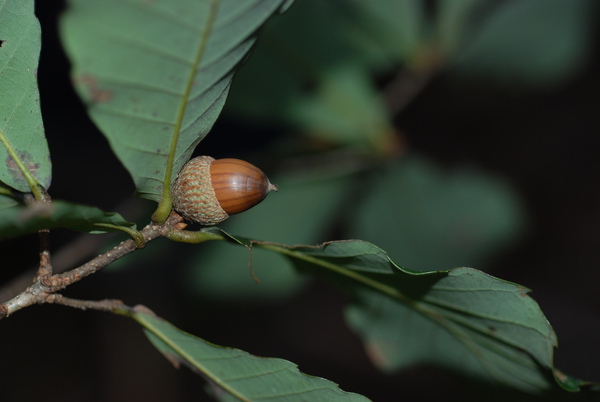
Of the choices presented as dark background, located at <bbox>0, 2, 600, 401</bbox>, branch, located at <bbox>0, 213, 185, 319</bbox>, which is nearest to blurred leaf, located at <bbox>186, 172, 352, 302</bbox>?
dark background, located at <bbox>0, 2, 600, 401</bbox>

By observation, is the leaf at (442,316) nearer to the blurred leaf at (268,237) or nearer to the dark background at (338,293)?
the blurred leaf at (268,237)

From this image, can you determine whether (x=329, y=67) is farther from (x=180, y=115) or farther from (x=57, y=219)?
(x=57, y=219)

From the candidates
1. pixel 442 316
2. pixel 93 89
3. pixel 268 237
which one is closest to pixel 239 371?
pixel 442 316

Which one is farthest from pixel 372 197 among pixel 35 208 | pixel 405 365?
pixel 35 208

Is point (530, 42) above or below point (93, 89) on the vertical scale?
above

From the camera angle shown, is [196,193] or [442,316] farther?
[442,316]

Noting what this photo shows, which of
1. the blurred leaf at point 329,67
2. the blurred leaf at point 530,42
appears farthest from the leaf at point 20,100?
the blurred leaf at point 530,42

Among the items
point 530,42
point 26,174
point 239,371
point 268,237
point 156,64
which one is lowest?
point 268,237
